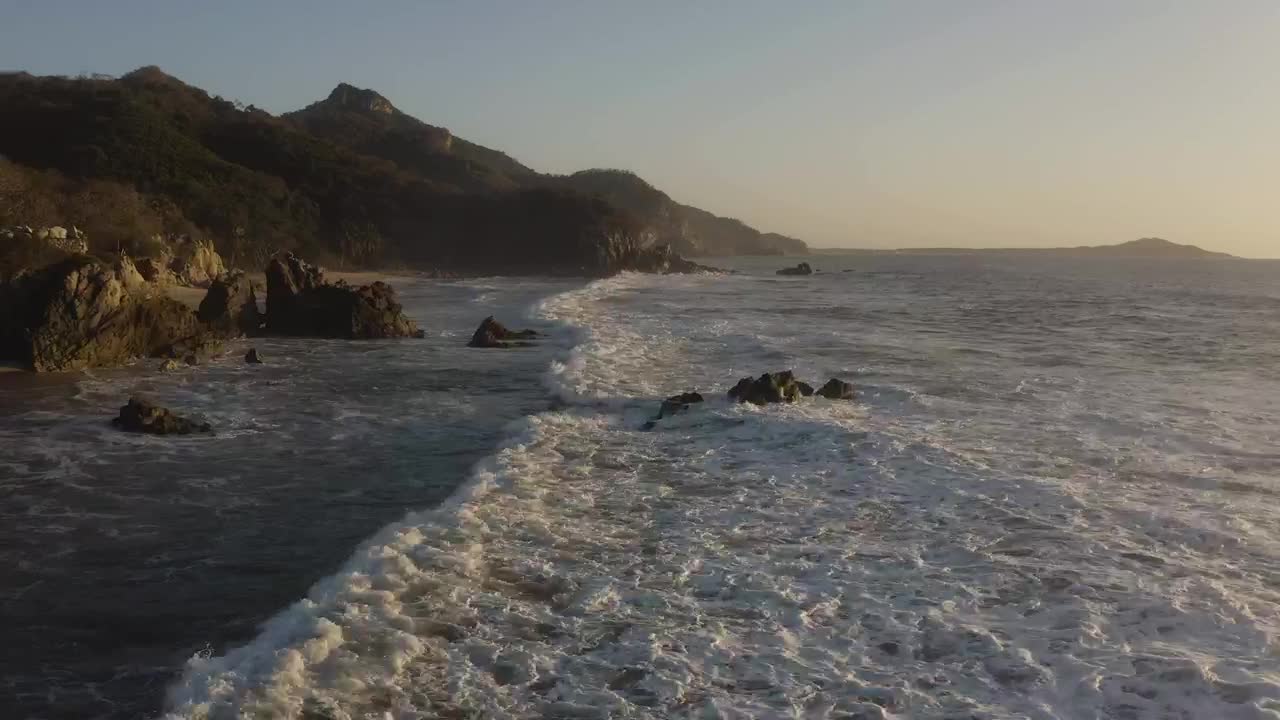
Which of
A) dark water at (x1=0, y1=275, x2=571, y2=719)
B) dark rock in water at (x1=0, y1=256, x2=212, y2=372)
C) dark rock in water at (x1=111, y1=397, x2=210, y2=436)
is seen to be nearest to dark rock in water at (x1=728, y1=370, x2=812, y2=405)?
dark water at (x1=0, y1=275, x2=571, y2=719)

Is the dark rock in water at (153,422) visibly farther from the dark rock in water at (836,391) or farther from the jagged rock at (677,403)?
the dark rock in water at (836,391)

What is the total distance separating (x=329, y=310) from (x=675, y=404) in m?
15.7

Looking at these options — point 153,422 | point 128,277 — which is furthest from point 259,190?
point 153,422

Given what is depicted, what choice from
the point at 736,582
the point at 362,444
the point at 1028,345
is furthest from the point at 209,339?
the point at 1028,345

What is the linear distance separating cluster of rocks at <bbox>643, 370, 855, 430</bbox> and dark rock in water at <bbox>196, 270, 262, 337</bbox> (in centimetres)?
1478

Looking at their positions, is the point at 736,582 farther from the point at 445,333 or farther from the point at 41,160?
the point at 41,160

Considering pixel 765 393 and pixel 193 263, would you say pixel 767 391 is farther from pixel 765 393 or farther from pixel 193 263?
pixel 193 263

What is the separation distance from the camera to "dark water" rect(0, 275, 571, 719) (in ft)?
21.4

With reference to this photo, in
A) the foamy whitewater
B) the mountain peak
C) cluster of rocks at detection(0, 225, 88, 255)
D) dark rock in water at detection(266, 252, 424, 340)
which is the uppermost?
the mountain peak

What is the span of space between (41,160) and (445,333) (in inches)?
1871

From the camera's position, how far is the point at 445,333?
96.9 ft

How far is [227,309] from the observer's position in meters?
26.4

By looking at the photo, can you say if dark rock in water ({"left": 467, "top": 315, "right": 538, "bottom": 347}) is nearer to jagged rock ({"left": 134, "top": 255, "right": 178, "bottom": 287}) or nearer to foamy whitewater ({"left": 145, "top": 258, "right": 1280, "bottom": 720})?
foamy whitewater ({"left": 145, "top": 258, "right": 1280, "bottom": 720})

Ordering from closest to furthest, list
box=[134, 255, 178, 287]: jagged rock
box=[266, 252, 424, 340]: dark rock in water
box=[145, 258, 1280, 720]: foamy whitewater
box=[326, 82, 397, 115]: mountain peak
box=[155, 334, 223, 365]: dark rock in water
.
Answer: box=[145, 258, 1280, 720]: foamy whitewater → box=[155, 334, 223, 365]: dark rock in water → box=[266, 252, 424, 340]: dark rock in water → box=[134, 255, 178, 287]: jagged rock → box=[326, 82, 397, 115]: mountain peak
